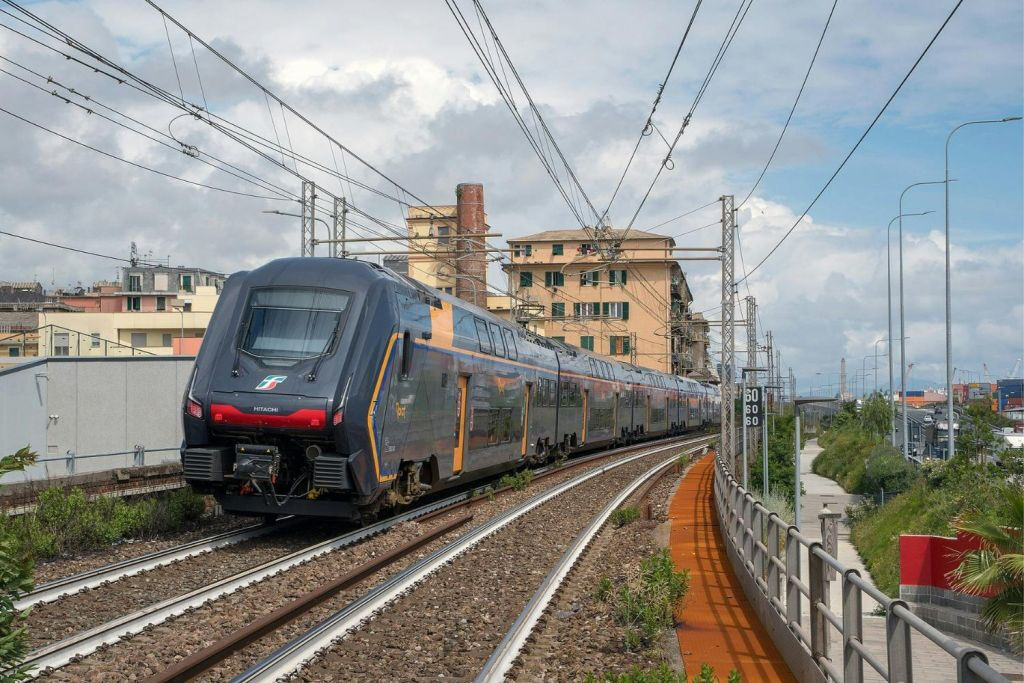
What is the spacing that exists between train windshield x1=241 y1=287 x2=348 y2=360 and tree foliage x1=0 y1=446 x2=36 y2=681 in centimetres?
801

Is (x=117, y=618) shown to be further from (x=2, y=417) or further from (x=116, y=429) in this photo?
(x=116, y=429)

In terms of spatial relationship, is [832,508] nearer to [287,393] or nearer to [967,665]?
[287,393]

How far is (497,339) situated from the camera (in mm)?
22453

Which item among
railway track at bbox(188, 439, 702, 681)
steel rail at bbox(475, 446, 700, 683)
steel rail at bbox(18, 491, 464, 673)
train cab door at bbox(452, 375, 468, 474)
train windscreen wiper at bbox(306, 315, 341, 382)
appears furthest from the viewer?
train cab door at bbox(452, 375, 468, 474)

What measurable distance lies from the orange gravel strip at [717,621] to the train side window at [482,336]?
506cm

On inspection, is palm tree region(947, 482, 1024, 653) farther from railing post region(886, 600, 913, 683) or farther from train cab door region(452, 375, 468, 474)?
train cab door region(452, 375, 468, 474)

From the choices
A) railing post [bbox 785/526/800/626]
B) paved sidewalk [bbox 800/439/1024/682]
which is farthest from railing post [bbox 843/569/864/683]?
railing post [bbox 785/526/800/626]

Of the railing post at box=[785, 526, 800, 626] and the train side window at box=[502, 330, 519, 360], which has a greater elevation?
the train side window at box=[502, 330, 519, 360]

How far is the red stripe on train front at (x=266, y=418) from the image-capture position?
545 inches

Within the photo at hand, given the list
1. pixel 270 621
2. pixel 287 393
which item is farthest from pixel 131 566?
pixel 270 621

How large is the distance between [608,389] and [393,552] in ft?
91.0

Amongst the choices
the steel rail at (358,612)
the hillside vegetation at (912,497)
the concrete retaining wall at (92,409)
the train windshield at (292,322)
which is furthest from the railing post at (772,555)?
the concrete retaining wall at (92,409)

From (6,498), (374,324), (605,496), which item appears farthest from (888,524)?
(6,498)

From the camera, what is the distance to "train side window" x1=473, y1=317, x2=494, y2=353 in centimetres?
2060
